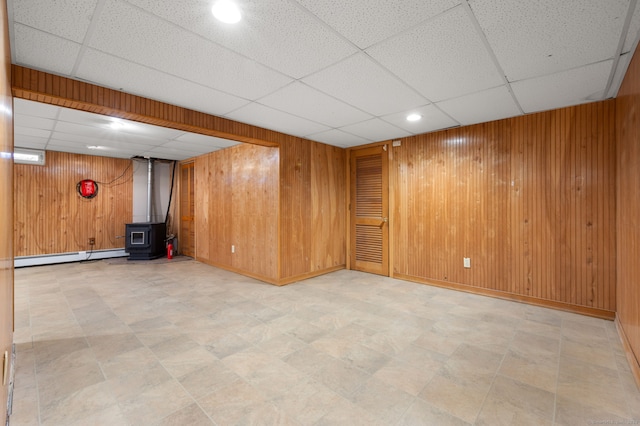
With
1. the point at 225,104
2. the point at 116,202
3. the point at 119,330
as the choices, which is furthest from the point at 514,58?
the point at 116,202

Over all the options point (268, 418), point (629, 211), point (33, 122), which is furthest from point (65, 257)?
point (629, 211)

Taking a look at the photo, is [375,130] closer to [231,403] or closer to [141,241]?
[231,403]

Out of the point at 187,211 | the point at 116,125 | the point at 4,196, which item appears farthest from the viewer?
the point at 187,211

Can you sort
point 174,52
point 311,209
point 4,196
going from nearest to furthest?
1. point 4,196
2. point 174,52
3. point 311,209

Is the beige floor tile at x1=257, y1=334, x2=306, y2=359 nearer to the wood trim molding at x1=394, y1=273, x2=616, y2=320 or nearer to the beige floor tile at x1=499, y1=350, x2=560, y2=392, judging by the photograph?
the beige floor tile at x1=499, y1=350, x2=560, y2=392

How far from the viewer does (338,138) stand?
4785 mm

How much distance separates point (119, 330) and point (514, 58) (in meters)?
4.34

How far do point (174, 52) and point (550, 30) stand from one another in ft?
8.68

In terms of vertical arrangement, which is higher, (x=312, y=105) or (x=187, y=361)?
(x=312, y=105)

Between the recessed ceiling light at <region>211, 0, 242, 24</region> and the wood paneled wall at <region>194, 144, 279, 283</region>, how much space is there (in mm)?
2762

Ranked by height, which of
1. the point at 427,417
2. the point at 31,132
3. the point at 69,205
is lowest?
the point at 427,417

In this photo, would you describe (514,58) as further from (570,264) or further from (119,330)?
(119,330)

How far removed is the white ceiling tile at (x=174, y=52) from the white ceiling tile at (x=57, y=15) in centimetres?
8

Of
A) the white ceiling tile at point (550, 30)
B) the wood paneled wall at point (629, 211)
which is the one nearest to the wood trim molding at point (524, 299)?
the wood paneled wall at point (629, 211)
